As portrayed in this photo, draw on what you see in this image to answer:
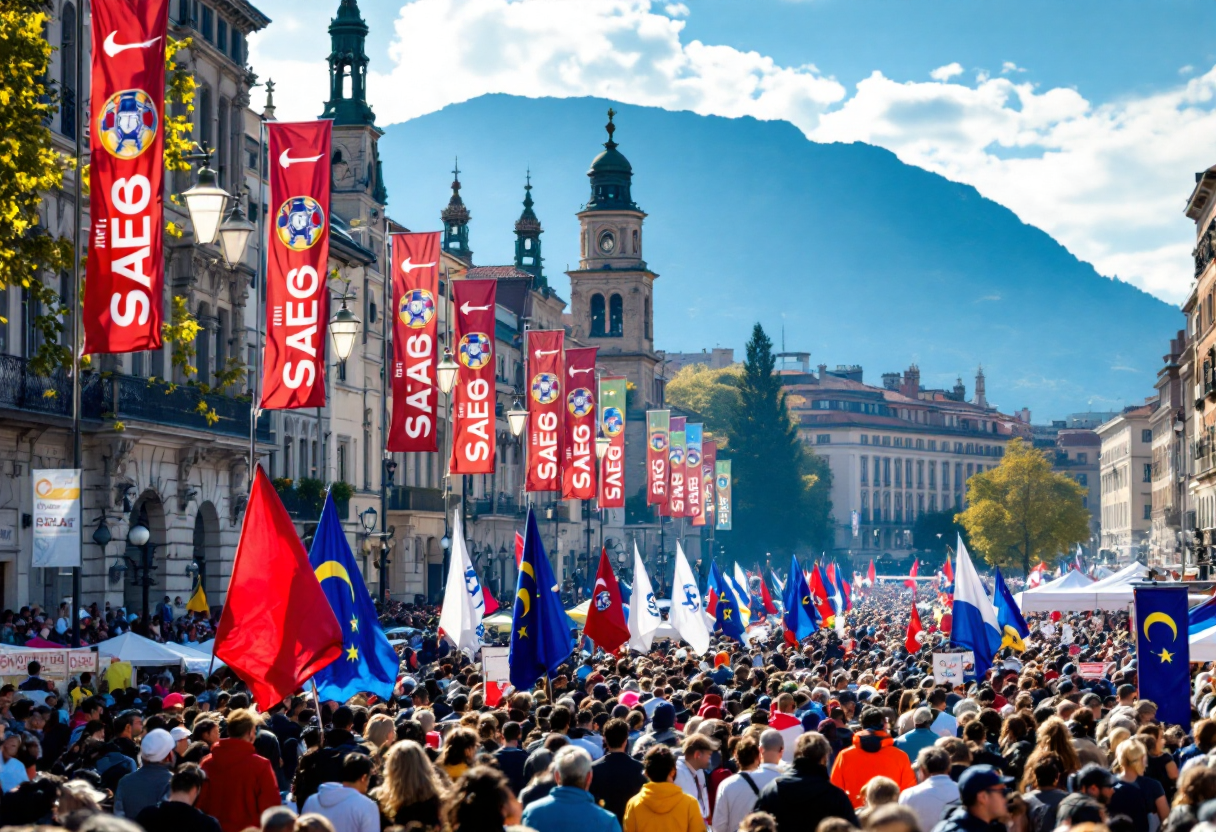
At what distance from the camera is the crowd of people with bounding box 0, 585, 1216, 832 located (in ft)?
31.5

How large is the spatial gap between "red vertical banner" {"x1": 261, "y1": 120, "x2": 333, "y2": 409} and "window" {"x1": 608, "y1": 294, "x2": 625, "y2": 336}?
98626mm

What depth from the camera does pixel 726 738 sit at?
49.2 feet

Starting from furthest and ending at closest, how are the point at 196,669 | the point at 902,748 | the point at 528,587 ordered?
the point at 196,669, the point at 528,587, the point at 902,748

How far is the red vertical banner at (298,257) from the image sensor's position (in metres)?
26.7

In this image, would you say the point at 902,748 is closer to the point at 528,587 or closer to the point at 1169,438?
the point at 528,587

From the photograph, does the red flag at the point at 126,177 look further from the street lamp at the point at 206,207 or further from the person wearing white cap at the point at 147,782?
the person wearing white cap at the point at 147,782

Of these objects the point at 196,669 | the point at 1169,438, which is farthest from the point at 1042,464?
the point at 196,669

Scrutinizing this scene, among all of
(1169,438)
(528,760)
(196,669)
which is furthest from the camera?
(1169,438)

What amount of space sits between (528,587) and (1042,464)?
114244 mm

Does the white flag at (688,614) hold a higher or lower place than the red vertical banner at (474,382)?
lower

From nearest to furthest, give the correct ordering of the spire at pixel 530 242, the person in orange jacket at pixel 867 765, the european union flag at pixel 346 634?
the person in orange jacket at pixel 867 765, the european union flag at pixel 346 634, the spire at pixel 530 242

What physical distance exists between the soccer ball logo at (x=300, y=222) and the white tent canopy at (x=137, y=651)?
20.9ft

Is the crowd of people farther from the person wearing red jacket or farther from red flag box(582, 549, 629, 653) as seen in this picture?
red flag box(582, 549, 629, 653)

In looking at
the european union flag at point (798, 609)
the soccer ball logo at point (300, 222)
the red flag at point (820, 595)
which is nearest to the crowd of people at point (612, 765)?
the soccer ball logo at point (300, 222)
